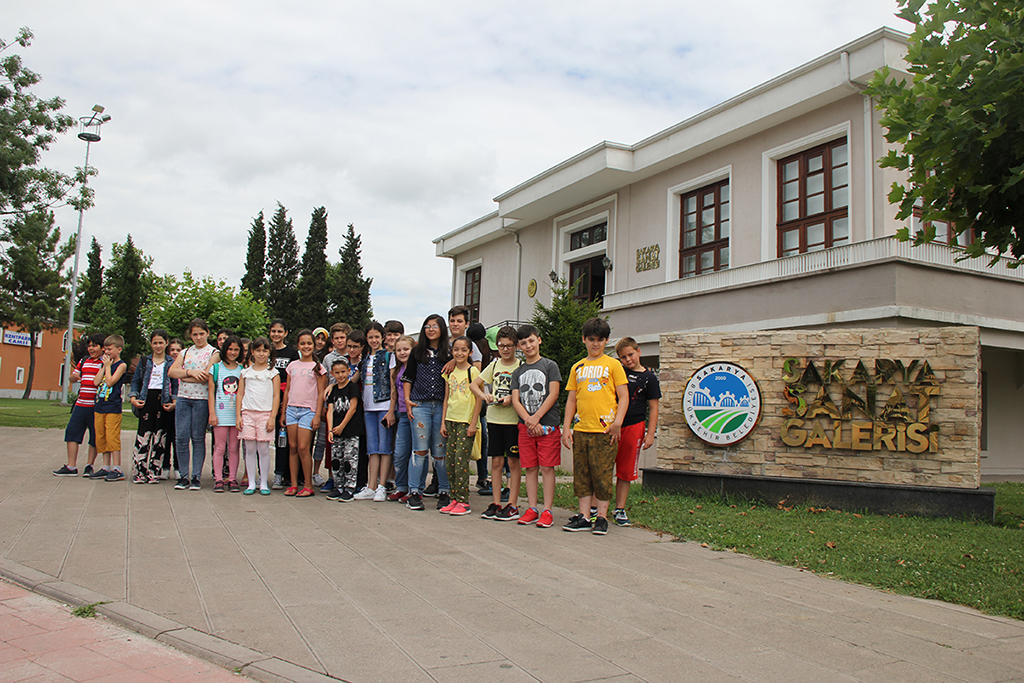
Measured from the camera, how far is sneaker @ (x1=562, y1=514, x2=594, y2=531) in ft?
21.9

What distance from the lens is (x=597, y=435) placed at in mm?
6566

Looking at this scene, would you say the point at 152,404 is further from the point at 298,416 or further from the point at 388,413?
the point at 388,413

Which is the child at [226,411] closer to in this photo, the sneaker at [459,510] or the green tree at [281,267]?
the sneaker at [459,510]

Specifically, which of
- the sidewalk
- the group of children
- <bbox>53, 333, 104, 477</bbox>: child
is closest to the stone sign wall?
the group of children

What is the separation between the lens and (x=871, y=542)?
627 cm

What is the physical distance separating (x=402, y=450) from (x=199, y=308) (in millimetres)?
33386

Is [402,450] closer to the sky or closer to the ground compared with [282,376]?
closer to the ground

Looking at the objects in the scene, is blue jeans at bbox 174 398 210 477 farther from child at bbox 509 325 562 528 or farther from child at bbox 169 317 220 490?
child at bbox 509 325 562 528

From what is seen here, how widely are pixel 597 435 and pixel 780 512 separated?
273 centimetres

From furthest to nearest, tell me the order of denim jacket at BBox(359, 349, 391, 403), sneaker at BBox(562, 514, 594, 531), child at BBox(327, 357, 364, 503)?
child at BBox(327, 357, 364, 503), denim jacket at BBox(359, 349, 391, 403), sneaker at BBox(562, 514, 594, 531)

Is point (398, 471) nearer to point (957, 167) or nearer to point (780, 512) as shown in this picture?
point (780, 512)

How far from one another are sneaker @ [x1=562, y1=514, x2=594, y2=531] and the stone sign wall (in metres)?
2.79

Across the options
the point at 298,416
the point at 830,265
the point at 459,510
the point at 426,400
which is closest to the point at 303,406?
the point at 298,416

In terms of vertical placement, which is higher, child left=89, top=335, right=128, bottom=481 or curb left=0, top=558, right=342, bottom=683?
child left=89, top=335, right=128, bottom=481
